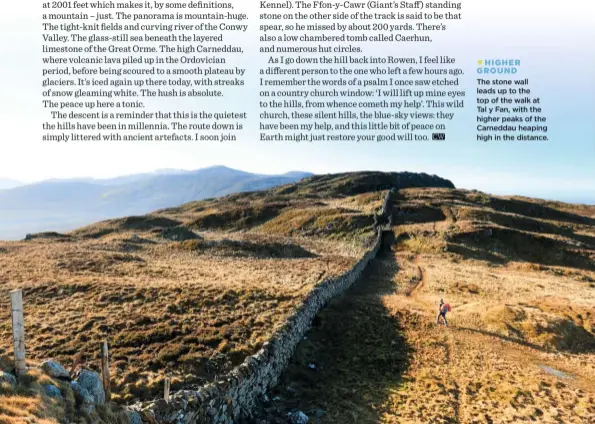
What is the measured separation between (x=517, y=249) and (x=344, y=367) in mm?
50537

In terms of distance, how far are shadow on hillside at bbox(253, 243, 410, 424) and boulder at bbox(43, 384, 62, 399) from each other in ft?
24.2

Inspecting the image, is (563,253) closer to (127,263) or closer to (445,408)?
(445,408)

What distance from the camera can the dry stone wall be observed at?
9922 mm

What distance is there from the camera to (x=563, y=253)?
55.2 m

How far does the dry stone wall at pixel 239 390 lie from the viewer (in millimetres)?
9922

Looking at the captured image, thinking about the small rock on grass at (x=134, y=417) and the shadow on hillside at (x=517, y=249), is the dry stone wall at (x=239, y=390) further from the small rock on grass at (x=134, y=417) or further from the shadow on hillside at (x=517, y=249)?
the shadow on hillside at (x=517, y=249)

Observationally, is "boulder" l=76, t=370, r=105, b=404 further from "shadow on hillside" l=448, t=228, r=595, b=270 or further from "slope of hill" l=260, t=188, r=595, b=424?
"shadow on hillside" l=448, t=228, r=595, b=270

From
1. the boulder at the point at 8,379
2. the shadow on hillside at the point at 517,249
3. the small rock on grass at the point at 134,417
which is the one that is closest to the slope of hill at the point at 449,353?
the small rock on grass at the point at 134,417

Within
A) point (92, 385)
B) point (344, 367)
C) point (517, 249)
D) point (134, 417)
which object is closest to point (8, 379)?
point (92, 385)

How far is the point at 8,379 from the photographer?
26.3 feet

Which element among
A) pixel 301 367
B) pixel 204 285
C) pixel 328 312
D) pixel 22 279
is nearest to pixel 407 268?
pixel 328 312

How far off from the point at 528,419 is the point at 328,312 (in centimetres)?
1249

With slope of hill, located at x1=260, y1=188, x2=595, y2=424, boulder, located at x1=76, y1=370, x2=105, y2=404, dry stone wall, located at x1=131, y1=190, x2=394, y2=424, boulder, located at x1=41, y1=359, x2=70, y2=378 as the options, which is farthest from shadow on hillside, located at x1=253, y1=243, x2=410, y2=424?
boulder, located at x1=41, y1=359, x2=70, y2=378

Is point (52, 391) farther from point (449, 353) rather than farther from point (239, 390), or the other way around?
point (449, 353)
